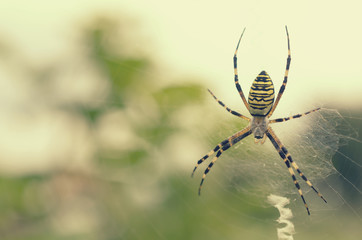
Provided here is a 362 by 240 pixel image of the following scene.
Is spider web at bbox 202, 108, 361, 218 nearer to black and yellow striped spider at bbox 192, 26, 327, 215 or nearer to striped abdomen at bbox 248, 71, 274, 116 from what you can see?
black and yellow striped spider at bbox 192, 26, 327, 215

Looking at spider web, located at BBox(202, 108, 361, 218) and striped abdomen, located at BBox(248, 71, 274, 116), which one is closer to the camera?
striped abdomen, located at BBox(248, 71, 274, 116)

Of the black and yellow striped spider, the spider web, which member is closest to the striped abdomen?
the black and yellow striped spider

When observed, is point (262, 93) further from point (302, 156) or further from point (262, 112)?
point (302, 156)

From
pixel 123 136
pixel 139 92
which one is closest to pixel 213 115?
pixel 123 136

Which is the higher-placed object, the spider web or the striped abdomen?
the striped abdomen

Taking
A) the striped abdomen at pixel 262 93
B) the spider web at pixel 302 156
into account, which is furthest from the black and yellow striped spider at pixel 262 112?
the spider web at pixel 302 156

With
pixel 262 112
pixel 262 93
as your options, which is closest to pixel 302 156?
pixel 262 112

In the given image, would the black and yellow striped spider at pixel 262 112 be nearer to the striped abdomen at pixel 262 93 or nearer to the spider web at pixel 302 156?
the striped abdomen at pixel 262 93

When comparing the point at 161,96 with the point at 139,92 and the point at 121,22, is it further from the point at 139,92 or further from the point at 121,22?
the point at 121,22

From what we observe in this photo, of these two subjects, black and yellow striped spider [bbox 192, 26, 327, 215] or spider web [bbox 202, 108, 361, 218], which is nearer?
black and yellow striped spider [bbox 192, 26, 327, 215]
